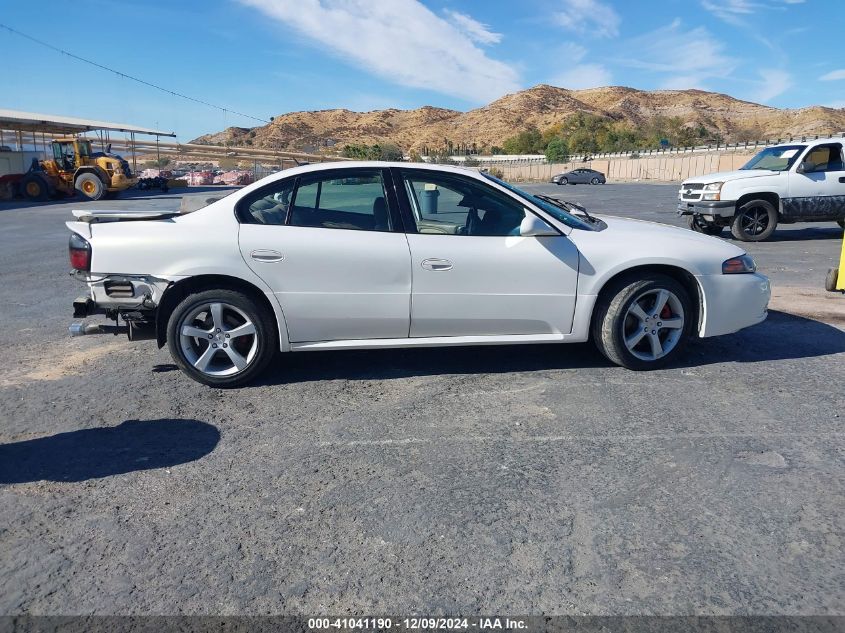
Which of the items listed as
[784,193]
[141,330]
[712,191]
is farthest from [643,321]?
[784,193]

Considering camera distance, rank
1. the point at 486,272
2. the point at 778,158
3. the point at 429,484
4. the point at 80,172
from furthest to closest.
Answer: the point at 80,172 < the point at 778,158 < the point at 486,272 < the point at 429,484

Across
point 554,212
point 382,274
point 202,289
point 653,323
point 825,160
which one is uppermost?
point 825,160

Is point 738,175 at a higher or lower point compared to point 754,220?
higher

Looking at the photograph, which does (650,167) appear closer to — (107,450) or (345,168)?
(345,168)

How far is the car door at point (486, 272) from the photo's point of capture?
187 inches

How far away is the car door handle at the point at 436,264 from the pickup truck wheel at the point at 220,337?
1176 millimetres

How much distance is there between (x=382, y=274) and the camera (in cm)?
472

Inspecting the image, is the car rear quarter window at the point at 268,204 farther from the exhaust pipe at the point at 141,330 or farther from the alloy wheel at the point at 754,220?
the alloy wheel at the point at 754,220

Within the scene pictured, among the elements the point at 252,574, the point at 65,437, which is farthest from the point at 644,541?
the point at 65,437

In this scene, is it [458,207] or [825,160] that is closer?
[458,207]

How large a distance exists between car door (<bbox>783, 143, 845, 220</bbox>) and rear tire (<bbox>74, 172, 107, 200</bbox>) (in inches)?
990

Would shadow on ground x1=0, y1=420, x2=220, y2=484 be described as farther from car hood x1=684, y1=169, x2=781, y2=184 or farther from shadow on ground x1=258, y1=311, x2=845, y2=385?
car hood x1=684, y1=169, x2=781, y2=184

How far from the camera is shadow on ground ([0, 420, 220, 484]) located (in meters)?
3.58

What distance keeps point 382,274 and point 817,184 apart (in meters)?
10.6
